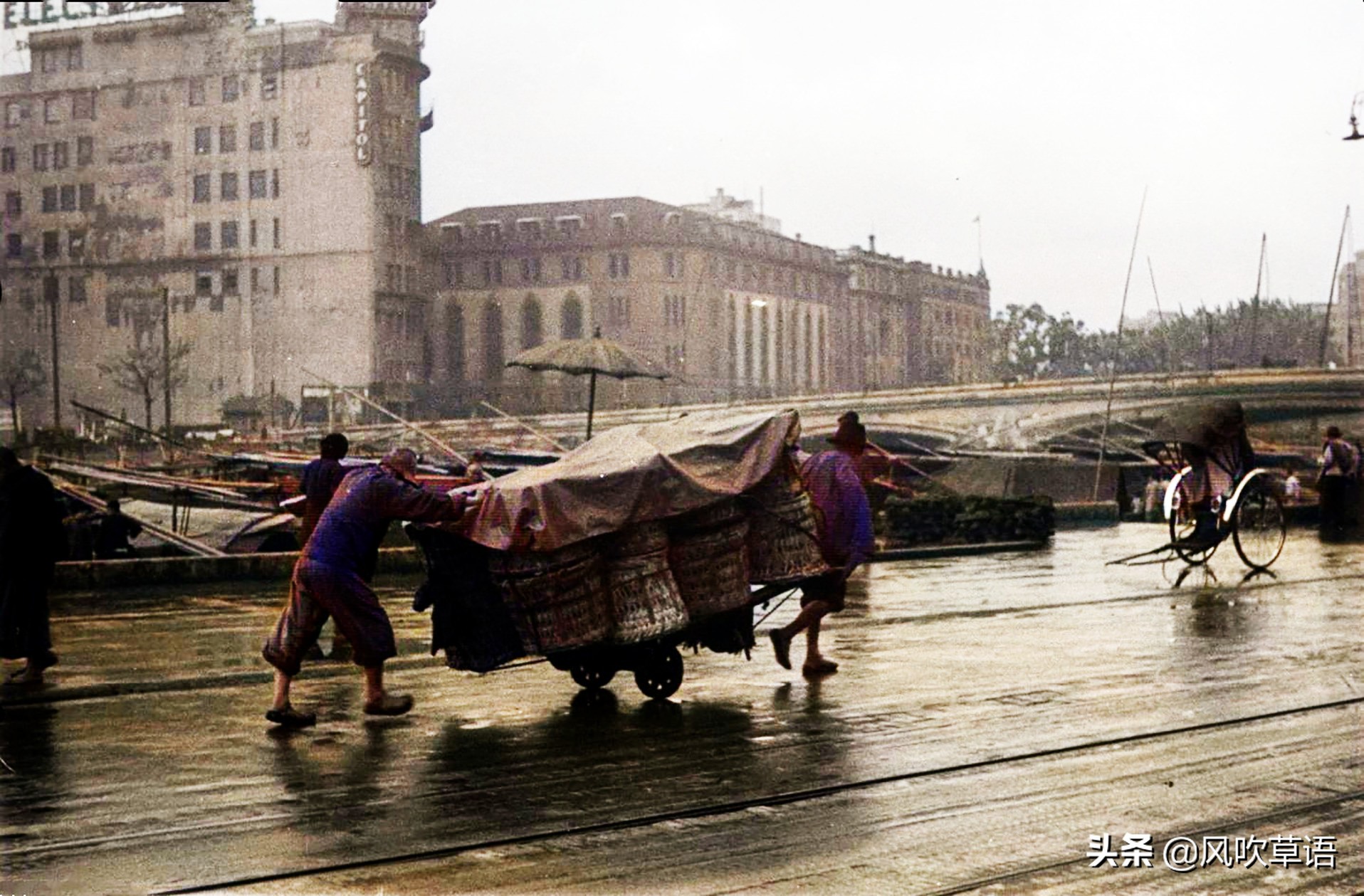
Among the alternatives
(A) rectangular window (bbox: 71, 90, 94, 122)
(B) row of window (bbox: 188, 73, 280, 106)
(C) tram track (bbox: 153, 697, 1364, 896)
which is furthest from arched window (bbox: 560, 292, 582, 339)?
(C) tram track (bbox: 153, 697, 1364, 896)

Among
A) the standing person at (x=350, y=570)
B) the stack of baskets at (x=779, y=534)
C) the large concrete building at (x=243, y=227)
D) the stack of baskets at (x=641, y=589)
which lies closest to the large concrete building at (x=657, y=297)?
the large concrete building at (x=243, y=227)

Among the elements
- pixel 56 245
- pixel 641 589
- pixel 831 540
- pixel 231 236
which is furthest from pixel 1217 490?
→ pixel 231 236

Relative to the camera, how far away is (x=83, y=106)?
2683 cm

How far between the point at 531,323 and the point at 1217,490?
1956 cm

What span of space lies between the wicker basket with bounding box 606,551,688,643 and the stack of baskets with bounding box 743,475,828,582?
0.76 meters

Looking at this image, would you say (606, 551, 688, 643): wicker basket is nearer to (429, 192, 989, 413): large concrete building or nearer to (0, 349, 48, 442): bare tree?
(0, 349, 48, 442): bare tree

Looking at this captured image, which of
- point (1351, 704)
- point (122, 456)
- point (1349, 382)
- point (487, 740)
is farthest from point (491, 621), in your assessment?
point (1349, 382)

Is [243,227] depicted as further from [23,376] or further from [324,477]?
[324,477]

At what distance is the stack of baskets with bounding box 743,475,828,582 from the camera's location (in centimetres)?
1067

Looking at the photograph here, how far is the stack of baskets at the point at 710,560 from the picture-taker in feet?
33.6

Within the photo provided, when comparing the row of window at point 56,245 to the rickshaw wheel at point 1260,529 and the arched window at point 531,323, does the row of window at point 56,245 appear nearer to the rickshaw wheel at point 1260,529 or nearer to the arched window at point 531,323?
the arched window at point 531,323

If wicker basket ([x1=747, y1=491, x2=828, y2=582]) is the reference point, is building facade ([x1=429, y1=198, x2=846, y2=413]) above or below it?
above

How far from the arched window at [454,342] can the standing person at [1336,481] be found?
648 inches

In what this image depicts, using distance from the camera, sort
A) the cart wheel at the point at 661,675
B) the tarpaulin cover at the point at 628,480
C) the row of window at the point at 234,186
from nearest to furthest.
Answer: the tarpaulin cover at the point at 628,480, the cart wheel at the point at 661,675, the row of window at the point at 234,186
